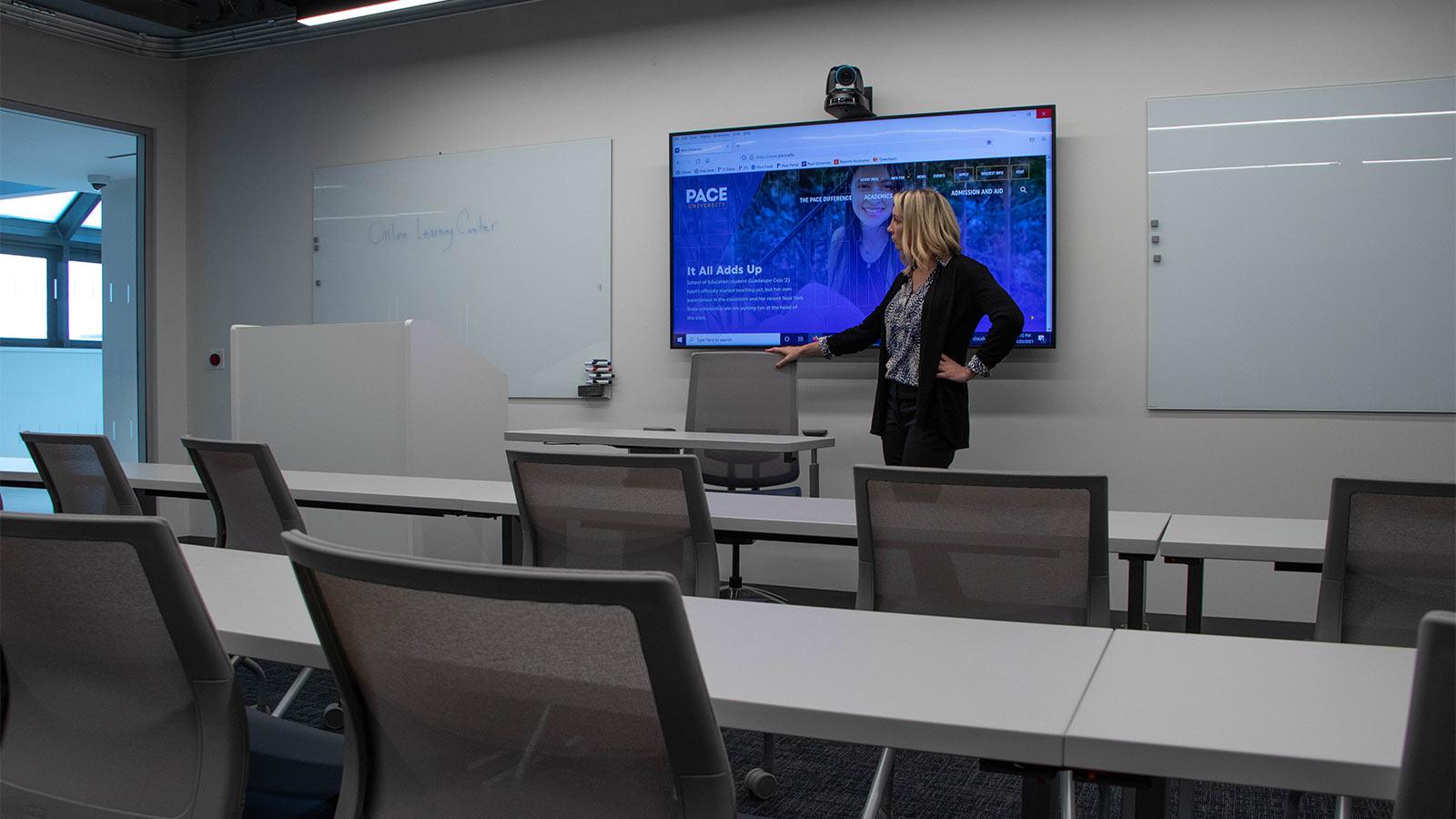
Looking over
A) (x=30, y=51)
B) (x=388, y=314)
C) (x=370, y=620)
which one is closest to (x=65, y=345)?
(x=30, y=51)

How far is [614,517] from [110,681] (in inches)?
44.2

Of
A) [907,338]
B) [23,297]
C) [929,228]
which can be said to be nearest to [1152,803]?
[907,338]

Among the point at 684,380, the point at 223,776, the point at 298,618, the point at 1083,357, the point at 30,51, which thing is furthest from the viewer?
the point at 30,51

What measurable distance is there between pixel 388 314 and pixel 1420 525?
5374mm

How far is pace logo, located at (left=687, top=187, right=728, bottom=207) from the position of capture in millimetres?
5238

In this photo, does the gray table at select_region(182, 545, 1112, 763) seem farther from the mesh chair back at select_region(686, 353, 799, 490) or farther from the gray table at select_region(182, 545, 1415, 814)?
the mesh chair back at select_region(686, 353, 799, 490)

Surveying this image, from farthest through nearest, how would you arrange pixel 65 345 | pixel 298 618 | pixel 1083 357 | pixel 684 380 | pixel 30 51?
pixel 65 345
pixel 30 51
pixel 684 380
pixel 1083 357
pixel 298 618

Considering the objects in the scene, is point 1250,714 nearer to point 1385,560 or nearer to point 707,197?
point 1385,560

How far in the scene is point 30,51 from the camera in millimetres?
6156

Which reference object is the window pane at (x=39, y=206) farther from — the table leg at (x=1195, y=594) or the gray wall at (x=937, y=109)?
the table leg at (x=1195, y=594)

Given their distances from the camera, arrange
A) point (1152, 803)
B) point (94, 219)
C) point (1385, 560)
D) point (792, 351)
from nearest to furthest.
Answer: point (1152, 803) < point (1385, 560) < point (792, 351) < point (94, 219)

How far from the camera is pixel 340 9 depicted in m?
5.32

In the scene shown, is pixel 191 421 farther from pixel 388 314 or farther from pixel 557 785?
pixel 557 785

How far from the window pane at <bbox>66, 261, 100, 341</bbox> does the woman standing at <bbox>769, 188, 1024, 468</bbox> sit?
16.9 ft
